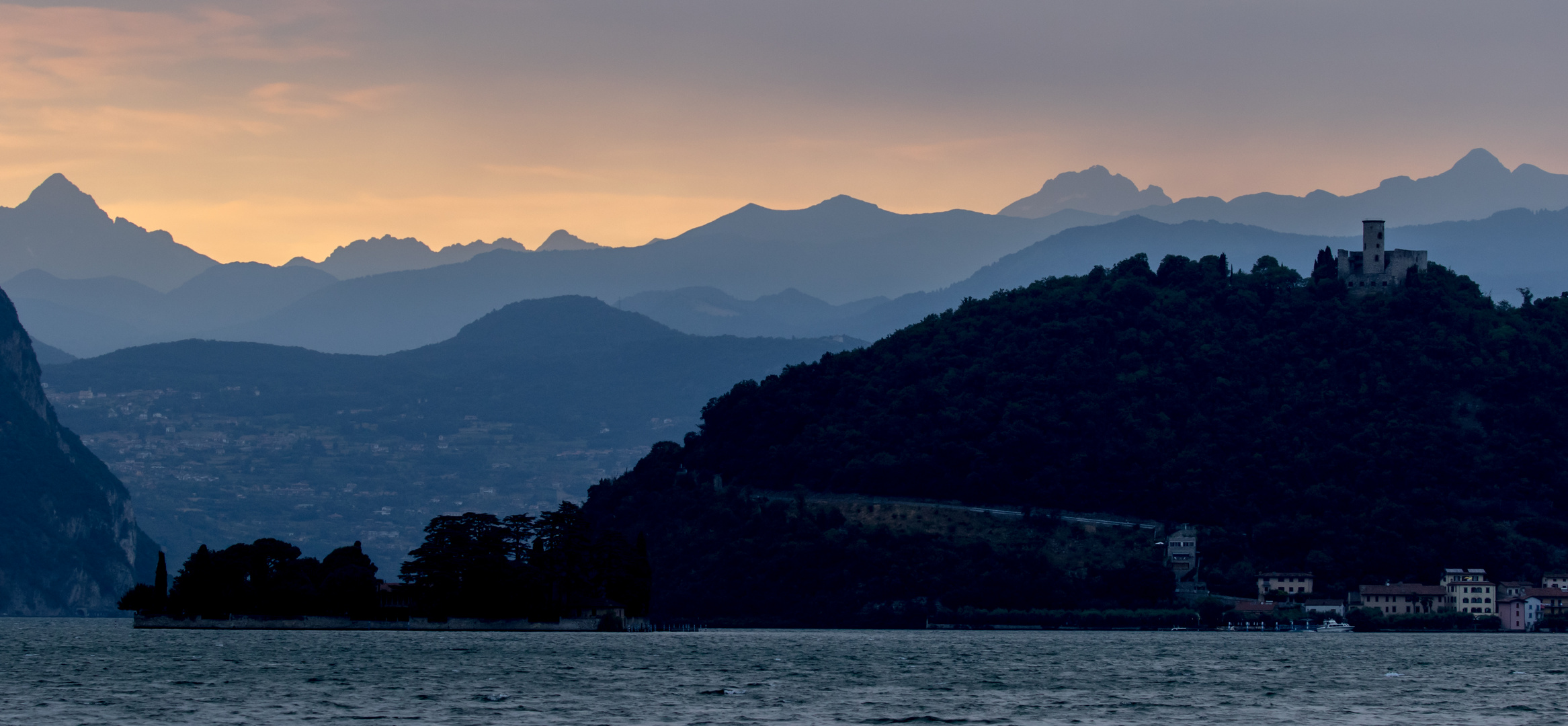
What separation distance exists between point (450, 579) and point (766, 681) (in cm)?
8047

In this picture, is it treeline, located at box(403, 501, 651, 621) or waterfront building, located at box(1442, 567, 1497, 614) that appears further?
waterfront building, located at box(1442, 567, 1497, 614)

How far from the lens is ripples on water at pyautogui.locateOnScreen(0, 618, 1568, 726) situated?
84.3 meters

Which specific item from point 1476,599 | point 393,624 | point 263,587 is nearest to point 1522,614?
point 1476,599

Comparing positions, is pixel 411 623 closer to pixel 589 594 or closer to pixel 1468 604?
pixel 589 594

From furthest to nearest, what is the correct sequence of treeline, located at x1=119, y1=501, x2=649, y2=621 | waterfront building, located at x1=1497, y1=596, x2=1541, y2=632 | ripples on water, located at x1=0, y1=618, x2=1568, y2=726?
1. waterfront building, located at x1=1497, y1=596, x2=1541, y2=632
2. treeline, located at x1=119, y1=501, x2=649, y2=621
3. ripples on water, located at x1=0, y1=618, x2=1568, y2=726

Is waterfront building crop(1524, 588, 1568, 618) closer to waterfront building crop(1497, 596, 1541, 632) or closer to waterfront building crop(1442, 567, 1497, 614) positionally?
waterfront building crop(1497, 596, 1541, 632)

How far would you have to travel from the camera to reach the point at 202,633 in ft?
559

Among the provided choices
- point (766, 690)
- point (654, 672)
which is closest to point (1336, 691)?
point (766, 690)

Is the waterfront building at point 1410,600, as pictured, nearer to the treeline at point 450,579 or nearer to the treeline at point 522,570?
the treeline at point 522,570

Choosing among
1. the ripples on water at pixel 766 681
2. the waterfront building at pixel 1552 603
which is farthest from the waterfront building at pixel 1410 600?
the ripples on water at pixel 766 681

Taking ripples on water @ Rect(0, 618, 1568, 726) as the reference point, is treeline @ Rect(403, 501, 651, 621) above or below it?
above

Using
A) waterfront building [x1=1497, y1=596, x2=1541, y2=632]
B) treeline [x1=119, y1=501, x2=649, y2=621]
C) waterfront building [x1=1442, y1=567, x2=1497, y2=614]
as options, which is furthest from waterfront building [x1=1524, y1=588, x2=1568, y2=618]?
treeline [x1=119, y1=501, x2=649, y2=621]

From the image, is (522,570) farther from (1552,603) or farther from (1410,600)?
(1552,603)

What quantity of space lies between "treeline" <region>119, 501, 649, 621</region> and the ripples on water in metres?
16.1
